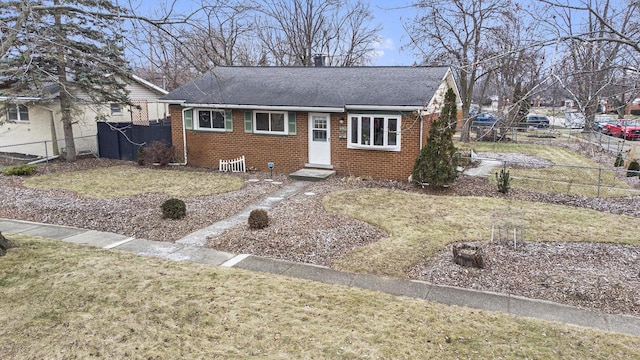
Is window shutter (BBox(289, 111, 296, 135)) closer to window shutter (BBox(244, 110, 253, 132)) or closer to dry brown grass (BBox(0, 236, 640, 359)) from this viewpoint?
window shutter (BBox(244, 110, 253, 132))

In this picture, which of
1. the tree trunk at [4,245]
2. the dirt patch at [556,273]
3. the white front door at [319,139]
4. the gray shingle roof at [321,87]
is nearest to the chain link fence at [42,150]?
the gray shingle roof at [321,87]

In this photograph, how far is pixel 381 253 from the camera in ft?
26.7

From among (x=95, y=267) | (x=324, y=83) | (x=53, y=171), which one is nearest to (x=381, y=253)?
(x=95, y=267)

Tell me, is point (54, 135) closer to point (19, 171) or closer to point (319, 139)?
point (19, 171)

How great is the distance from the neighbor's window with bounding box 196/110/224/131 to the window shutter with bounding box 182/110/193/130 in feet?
0.98

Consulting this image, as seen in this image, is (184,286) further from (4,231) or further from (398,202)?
(398,202)

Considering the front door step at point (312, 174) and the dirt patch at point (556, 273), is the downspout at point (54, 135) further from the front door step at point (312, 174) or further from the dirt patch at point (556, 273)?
the dirt patch at point (556, 273)

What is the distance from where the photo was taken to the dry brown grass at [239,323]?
16.2ft

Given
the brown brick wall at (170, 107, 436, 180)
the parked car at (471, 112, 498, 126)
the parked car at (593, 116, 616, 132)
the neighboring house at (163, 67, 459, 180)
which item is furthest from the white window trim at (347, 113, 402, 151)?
the parked car at (593, 116, 616, 132)

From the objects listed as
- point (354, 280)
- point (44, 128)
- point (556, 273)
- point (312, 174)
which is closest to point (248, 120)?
point (312, 174)

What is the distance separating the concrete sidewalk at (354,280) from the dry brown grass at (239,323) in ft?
1.09

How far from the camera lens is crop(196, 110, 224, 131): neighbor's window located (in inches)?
683

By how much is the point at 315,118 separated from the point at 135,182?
21.2ft

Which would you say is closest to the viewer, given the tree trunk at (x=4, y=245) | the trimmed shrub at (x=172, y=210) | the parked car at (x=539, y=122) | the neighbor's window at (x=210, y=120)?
the tree trunk at (x=4, y=245)
